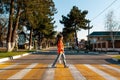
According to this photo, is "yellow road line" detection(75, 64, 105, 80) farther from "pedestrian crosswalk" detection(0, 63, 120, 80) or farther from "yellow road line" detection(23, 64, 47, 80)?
"yellow road line" detection(23, 64, 47, 80)

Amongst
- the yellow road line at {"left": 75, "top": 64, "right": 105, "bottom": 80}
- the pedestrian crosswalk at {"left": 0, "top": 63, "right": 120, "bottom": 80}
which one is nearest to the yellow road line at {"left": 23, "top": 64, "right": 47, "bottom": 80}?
the pedestrian crosswalk at {"left": 0, "top": 63, "right": 120, "bottom": 80}

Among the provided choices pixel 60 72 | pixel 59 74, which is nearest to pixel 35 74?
pixel 59 74

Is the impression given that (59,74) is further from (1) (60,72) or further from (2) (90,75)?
(2) (90,75)

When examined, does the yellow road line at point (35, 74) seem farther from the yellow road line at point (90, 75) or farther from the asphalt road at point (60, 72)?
the yellow road line at point (90, 75)

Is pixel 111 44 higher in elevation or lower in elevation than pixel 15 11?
lower

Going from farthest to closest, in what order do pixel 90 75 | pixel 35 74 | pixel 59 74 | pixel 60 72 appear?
pixel 60 72 → pixel 35 74 → pixel 59 74 → pixel 90 75

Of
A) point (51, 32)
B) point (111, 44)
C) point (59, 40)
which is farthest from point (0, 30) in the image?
point (59, 40)

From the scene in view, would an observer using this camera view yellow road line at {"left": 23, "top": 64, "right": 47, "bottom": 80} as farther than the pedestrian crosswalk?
Yes

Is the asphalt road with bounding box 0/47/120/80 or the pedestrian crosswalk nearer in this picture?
the pedestrian crosswalk

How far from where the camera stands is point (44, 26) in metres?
98.6

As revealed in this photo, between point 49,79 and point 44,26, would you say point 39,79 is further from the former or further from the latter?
point 44,26

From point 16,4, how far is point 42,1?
25.1 feet

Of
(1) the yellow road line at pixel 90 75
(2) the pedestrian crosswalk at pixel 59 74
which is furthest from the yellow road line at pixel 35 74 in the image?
(1) the yellow road line at pixel 90 75

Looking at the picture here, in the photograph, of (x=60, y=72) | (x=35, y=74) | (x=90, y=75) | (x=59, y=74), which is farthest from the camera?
(x=60, y=72)
